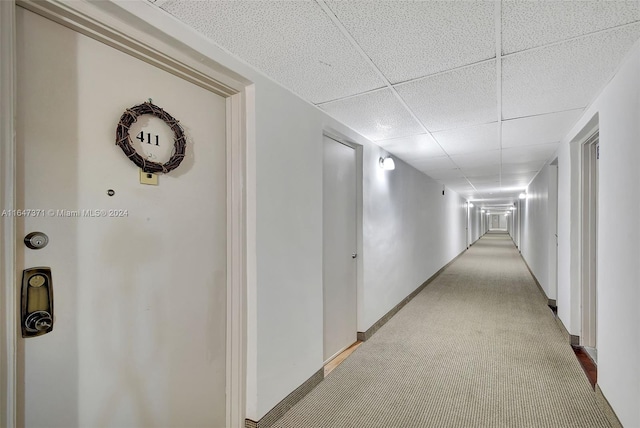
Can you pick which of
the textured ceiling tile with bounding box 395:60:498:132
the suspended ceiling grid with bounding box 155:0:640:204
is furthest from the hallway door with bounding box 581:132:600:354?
the textured ceiling tile with bounding box 395:60:498:132

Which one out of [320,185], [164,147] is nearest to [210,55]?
[164,147]

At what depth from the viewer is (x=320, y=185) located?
8.41 feet

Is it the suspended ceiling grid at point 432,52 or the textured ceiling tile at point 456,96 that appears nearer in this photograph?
the suspended ceiling grid at point 432,52

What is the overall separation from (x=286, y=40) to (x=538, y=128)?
2788mm

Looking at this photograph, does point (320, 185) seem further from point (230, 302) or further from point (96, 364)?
point (96, 364)

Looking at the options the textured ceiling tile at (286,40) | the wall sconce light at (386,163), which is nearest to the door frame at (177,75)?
the textured ceiling tile at (286,40)

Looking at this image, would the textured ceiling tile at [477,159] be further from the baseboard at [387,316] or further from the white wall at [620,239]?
the baseboard at [387,316]

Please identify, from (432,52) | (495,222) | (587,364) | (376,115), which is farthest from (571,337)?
(495,222)

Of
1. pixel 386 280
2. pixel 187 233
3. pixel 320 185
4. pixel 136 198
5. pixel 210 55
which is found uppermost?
pixel 210 55

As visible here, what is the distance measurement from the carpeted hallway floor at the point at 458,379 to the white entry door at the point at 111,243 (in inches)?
37.7

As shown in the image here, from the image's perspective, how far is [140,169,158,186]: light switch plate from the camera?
55.0 inches

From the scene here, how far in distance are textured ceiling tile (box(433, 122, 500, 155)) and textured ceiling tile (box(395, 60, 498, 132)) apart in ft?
0.69

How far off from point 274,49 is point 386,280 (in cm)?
310

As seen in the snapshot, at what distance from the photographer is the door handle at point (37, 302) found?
1.06 metres
